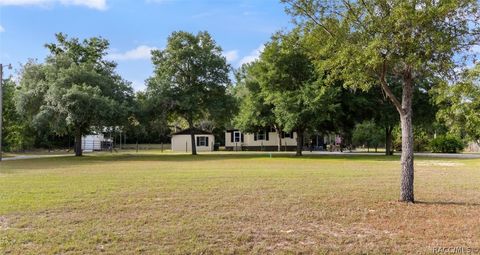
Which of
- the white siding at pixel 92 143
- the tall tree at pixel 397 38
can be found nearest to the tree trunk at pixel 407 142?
the tall tree at pixel 397 38

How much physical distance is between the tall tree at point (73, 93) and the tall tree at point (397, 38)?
22468 millimetres

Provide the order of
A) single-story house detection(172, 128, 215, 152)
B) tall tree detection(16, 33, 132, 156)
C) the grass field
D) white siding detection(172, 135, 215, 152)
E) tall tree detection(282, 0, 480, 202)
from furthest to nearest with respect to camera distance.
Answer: single-story house detection(172, 128, 215, 152)
white siding detection(172, 135, 215, 152)
tall tree detection(16, 33, 132, 156)
tall tree detection(282, 0, 480, 202)
the grass field

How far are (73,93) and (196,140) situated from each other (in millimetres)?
29009

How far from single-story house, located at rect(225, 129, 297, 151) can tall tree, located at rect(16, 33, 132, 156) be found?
21.4m

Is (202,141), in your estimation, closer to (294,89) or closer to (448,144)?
(294,89)

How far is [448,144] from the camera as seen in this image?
43500 mm

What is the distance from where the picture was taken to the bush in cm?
4347

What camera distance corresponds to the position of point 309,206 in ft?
28.3

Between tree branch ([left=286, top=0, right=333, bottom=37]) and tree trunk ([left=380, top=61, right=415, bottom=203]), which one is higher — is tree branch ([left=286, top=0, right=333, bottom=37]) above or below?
above

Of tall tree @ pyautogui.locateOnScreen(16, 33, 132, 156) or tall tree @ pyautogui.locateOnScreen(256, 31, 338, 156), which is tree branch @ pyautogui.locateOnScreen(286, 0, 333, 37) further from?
tall tree @ pyautogui.locateOnScreen(16, 33, 132, 156)

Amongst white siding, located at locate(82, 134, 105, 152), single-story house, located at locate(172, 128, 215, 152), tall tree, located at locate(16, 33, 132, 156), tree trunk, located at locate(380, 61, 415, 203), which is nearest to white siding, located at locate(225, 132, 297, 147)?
single-story house, located at locate(172, 128, 215, 152)

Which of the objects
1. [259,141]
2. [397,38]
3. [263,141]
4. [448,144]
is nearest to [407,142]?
[397,38]

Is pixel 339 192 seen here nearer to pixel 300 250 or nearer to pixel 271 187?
pixel 271 187

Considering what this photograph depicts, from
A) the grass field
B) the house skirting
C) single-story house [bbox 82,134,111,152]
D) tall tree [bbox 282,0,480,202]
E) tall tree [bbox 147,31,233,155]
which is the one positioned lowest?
the grass field
